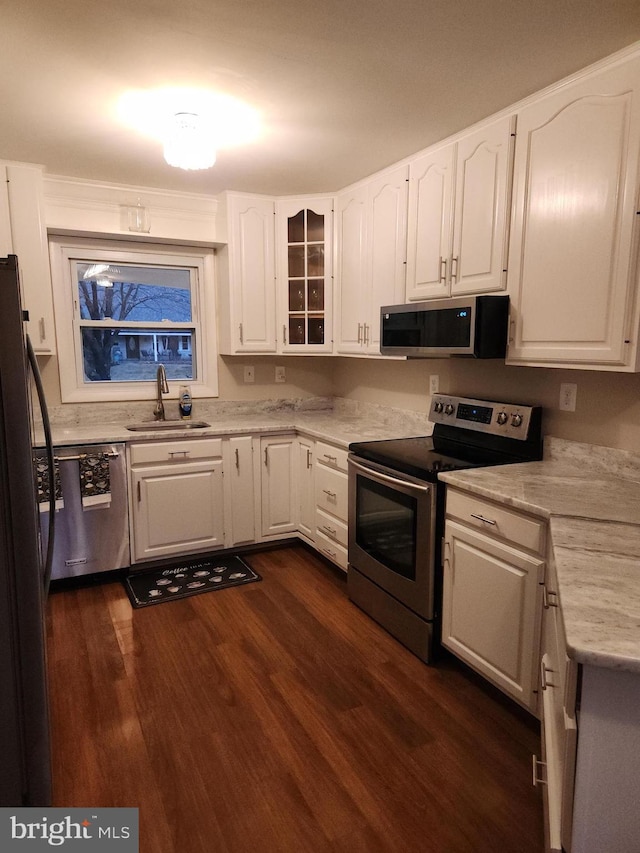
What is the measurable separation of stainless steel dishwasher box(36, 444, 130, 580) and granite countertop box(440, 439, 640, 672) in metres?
1.94

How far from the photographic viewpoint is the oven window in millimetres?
2396

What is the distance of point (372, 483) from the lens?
2.66 meters

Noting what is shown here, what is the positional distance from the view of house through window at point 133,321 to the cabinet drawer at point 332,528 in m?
1.43

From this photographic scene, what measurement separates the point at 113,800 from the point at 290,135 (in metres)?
2.73

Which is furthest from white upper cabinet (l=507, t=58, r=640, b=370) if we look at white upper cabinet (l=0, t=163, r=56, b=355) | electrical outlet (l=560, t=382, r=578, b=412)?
white upper cabinet (l=0, t=163, r=56, b=355)

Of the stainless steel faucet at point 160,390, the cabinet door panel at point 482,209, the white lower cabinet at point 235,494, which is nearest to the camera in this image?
the cabinet door panel at point 482,209

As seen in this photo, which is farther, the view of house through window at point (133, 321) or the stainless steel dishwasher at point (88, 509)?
the view of house through window at point (133, 321)

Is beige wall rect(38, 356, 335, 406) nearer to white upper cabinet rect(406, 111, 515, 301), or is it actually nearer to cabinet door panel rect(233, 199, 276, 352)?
cabinet door panel rect(233, 199, 276, 352)

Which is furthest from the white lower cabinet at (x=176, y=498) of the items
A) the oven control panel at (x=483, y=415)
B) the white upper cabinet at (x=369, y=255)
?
the oven control panel at (x=483, y=415)

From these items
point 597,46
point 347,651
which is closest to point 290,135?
point 597,46

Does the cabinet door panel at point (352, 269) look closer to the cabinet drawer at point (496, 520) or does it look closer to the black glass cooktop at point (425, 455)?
the black glass cooktop at point (425, 455)

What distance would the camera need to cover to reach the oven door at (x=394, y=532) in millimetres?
2295

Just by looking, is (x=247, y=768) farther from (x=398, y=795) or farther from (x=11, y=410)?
(x=11, y=410)

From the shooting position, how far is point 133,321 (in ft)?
11.9
